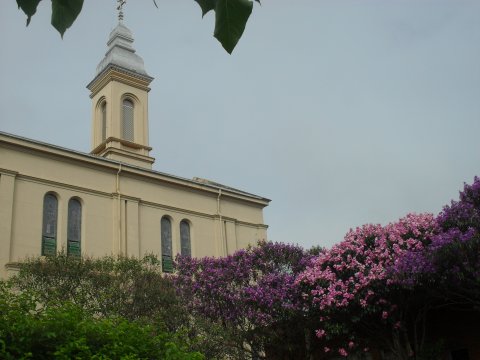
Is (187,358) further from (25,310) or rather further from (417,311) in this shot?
(417,311)

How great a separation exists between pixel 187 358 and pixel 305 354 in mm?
12189

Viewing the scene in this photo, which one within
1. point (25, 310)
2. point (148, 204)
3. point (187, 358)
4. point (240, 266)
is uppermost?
point (148, 204)

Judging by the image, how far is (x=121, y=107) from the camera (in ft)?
111

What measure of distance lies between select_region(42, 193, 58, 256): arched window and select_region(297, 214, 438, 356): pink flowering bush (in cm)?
1077

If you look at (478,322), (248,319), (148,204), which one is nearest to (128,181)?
(148,204)

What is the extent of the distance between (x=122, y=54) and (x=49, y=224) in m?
13.6

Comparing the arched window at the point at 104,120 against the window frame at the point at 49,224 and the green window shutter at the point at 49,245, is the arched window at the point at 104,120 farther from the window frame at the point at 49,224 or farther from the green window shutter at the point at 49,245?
the green window shutter at the point at 49,245

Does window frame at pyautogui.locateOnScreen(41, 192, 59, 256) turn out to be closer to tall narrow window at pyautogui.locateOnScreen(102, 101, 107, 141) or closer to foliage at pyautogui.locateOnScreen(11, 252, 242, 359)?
foliage at pyautogui.locateOnScreen(11, 252, 242, 359)

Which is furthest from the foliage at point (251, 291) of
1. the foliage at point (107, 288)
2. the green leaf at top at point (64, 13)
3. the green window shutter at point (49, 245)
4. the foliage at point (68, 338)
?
the green leaf at top at point (64, 13)

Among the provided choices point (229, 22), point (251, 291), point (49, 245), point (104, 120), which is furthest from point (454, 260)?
point (104, 120)

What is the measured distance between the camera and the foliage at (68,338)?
8109mm

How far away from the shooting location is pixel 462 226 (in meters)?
17.1

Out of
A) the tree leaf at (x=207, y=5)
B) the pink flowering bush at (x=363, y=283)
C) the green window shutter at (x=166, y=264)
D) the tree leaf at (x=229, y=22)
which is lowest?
the tree leaf at (x=229, y=22)

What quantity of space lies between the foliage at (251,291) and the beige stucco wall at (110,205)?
6.08m
